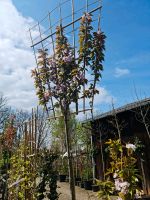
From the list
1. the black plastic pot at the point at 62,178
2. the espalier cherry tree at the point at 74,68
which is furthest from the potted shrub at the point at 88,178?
the espalier cherry tree at the point at 74,68

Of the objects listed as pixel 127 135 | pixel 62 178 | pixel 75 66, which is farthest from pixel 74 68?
pixel 62 178

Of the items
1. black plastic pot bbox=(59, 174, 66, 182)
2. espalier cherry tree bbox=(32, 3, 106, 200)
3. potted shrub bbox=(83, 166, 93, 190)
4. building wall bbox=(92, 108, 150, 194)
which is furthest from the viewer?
black plastic pot bbox=(59, 174, 66, 182)

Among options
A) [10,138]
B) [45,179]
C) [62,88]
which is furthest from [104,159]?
[62,88]

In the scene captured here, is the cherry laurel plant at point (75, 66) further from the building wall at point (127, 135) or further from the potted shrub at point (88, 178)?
the potted shrub at point (88, 178)

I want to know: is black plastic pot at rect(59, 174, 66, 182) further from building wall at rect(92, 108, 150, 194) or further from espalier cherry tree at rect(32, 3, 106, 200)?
espalier cherry tree at rect(32, 3, 106, 200)

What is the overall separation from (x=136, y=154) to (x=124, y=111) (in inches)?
79.9

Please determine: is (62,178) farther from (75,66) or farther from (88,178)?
(75,66)

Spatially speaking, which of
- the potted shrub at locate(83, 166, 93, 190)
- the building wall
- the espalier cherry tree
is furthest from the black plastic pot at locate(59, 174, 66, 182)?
the espalier cherry tree

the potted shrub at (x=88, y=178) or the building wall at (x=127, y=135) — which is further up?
the building wall at (x=127, y=135)

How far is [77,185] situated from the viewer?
17312 millimetres

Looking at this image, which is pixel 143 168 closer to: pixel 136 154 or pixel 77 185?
pixel 136 154

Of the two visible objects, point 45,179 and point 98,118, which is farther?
point 98,118

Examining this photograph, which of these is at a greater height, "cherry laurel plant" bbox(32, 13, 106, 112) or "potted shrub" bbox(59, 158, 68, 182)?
"cherry laurel plant" bbox(32, 13, 106, 112)

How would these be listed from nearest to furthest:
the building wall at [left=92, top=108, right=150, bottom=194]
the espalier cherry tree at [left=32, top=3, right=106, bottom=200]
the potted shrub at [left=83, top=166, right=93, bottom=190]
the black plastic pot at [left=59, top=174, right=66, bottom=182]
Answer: the espalier cherry tree at [left=32, top=3, right=106, bottom=200] < the building wall at [left=92, top=108, right=150, bottom=194] < the potted shrub at [left=83, top=166, right=93, bottom=190] < the black plastic pot at [left=59, top=174, right=66, bottom=182]
